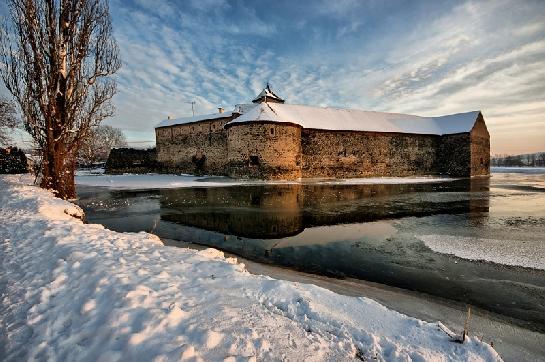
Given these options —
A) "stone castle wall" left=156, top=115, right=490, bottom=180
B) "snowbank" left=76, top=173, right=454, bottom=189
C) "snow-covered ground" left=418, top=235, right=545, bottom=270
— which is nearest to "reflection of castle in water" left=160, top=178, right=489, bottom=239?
"snow-covered ground" left=418, top=235, right=545, bottom=270

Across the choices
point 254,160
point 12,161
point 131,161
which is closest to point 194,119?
point 131,161

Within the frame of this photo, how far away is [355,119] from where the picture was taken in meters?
33.4

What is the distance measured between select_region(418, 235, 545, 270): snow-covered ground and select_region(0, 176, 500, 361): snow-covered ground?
3.31 meters

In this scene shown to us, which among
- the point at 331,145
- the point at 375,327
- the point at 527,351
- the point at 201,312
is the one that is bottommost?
the point at 527,351

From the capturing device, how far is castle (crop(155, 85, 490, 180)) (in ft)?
84.0

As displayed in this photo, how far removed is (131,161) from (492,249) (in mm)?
37988

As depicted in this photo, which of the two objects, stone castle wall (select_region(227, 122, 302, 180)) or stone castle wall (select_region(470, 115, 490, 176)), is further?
stone castle wall (select_region(470, 115, 490, 176))

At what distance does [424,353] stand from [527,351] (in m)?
1.16

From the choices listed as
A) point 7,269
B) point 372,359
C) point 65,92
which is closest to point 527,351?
point 372,359

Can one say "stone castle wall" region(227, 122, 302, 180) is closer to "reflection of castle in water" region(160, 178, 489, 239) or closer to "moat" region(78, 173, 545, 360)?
"reflection of castle in water" region(160, 178, 489, 239)

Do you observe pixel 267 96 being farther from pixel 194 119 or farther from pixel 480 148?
pixel 480 148

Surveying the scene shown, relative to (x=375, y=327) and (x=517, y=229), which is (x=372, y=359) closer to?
(x=375, y=327)

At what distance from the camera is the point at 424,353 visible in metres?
2.41

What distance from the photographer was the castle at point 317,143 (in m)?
25.6
